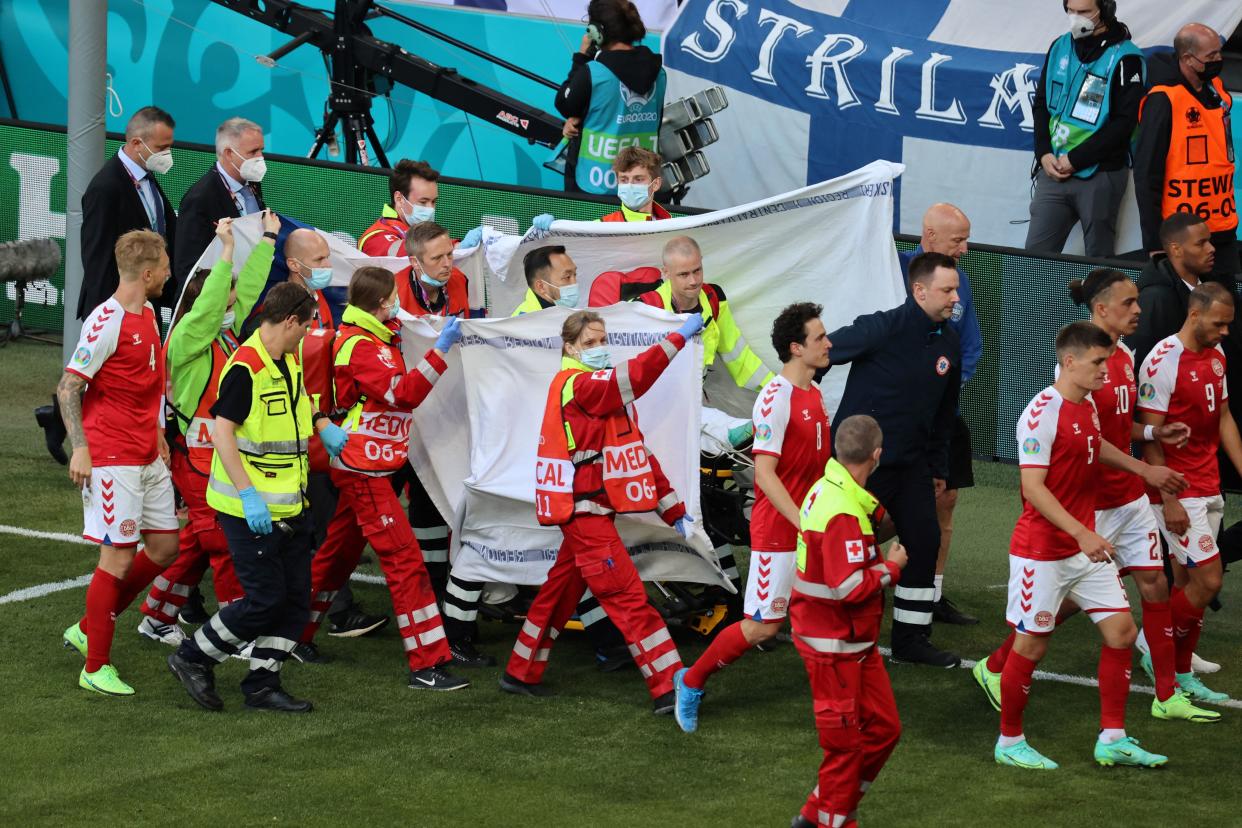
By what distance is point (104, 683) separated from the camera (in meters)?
7.52

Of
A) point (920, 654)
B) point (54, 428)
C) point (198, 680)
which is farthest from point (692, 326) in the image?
point (54, 428)

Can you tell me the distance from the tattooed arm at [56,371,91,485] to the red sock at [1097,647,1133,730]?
4075 mm

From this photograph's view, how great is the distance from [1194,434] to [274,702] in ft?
13.4

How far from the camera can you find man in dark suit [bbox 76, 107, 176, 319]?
31.2 ft

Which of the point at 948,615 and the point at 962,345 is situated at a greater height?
the point at 962,345

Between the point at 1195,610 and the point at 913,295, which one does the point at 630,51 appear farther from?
the point at 1195,610

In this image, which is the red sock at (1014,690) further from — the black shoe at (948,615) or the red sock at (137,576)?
the red sock at (137,576)

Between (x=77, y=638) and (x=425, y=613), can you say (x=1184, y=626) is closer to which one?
(x=425, y=613)

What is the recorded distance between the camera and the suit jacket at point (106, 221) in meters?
A: 9.52

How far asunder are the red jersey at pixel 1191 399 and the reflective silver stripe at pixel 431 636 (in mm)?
3201

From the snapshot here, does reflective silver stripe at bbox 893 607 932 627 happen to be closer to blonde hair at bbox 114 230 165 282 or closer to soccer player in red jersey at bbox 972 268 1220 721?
soccer player in red jersey at bbox 972 268 1220 721

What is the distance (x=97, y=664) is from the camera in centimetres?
756

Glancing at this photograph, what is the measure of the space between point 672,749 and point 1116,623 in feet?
5.81

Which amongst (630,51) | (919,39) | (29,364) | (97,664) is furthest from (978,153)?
(97,664)
